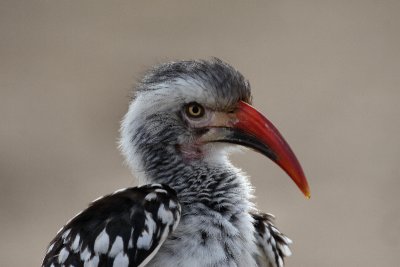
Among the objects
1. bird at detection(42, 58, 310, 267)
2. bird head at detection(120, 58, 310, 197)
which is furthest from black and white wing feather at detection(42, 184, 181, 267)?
bird head at detection(120, 58, 310, 197)

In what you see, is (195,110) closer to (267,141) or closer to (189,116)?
(189,116)

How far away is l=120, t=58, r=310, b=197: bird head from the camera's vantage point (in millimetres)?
3613

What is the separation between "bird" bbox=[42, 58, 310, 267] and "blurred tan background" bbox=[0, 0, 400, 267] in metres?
2.47

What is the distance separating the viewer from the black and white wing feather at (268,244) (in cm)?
367

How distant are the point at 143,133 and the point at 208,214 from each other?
0.44 meters

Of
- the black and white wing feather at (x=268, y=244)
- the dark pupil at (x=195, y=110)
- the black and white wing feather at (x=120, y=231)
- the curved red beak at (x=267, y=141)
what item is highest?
the dark pupil at (x=195, y=110)

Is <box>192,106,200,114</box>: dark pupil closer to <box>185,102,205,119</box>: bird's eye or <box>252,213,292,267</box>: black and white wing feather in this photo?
<box>185,102,205,119</box>: bird's eye

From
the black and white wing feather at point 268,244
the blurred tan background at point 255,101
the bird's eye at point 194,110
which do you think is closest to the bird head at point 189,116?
the bird's eye at point 194,110

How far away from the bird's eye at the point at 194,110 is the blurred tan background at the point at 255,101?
2478mm

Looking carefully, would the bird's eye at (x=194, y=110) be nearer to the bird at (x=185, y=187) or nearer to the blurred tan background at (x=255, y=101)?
the bird at (x=185, y=187)

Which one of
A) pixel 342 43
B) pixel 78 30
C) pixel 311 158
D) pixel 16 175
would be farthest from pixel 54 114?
pixel 342 43

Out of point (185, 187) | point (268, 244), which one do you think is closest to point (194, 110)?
point (185, 187)

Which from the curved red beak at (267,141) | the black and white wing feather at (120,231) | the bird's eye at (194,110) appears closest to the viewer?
the black and white wing feather at (120,231)

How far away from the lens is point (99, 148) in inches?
340
